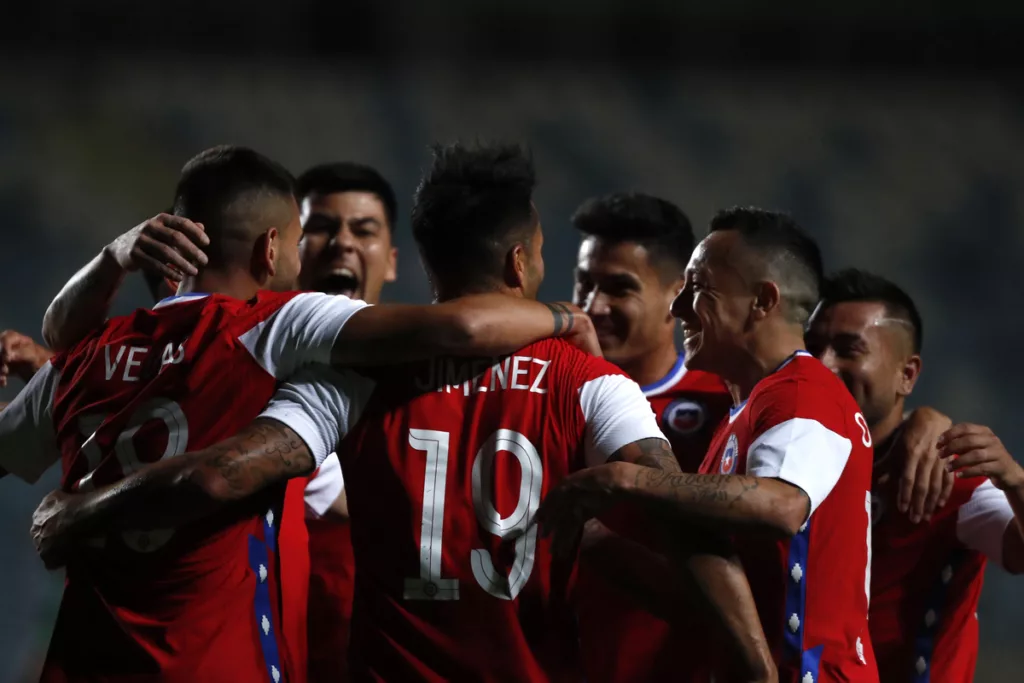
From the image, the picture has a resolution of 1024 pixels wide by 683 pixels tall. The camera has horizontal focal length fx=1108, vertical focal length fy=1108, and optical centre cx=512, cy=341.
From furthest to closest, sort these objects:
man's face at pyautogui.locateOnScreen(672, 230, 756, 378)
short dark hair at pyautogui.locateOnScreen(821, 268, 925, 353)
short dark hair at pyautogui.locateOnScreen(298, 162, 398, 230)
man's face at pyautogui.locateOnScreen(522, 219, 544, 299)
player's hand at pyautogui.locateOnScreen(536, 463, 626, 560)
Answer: short dark hair at pyautogui.locateOnScreen(298, 162, 398, 230), short dark hair at pyautogui.locateOnScreen(821, 268, 925, 353), man's face at pyautogui.locateOnScreen(672, 230, 756, 378), man's face at pyautogui.locateOnScreen(522, 219, 544, 299), player's hand at pyautogui.locateOnScreen(536, 463, 626, 560)

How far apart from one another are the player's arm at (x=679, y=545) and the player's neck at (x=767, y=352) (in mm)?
727

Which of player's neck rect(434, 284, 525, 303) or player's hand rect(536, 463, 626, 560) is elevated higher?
player's neck rect(434, 284, 525, 303)

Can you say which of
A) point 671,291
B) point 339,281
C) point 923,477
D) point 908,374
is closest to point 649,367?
point 671,291

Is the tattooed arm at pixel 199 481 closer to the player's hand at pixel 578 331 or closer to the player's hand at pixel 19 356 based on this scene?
the player's hand at pixel 578 331

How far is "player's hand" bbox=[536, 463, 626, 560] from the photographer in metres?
2.12

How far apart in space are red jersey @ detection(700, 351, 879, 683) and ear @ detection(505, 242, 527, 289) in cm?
64

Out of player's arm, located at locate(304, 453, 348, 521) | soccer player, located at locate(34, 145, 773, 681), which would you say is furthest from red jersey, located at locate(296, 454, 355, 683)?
soccer player, located at locate(34, 145, 773, 681)

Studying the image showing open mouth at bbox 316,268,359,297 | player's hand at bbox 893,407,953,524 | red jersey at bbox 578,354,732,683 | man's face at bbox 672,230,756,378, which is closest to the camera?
red jersey at bbox 578,354,732,683

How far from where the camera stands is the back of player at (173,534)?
7.75 ft

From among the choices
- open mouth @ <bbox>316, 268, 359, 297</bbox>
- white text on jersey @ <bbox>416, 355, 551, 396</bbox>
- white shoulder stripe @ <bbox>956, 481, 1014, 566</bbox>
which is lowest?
white shoulder stripe @ <bbox>956, 481, 1014, 566</bbox>

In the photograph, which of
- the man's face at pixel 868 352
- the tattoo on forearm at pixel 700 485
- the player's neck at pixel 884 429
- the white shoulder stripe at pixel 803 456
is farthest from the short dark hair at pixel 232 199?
the player's neck at pixel 884 429

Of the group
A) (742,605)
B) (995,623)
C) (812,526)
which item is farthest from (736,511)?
(995,623)

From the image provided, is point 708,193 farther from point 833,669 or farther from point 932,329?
point 833,669

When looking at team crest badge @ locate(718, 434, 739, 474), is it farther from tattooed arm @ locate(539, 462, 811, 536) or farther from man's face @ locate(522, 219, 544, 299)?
man's face @ locate(522, 219, 544, 299)
